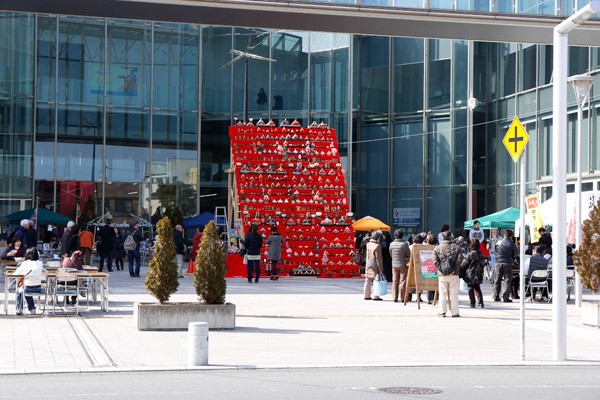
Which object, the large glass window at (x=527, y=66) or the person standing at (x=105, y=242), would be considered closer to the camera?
the person standing at (x=105, y=242)

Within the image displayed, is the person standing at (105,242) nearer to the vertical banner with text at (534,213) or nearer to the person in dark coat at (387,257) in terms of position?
the person in dark coat at (387,257)

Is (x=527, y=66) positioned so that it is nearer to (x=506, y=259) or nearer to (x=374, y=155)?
(x=374, y=155)

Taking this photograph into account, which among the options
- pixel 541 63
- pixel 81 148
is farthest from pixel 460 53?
pixel 81 148

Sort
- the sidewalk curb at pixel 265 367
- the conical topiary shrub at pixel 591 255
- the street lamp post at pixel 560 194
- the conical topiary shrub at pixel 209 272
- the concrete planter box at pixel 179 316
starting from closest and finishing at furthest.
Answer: the sidewalk curb at pixel 265 367 → the street lamp post at pixel 560 194 → the concrete planter box at pixel 179 316 → the conical topiary shrub at pixel 209 272 → the conical topiary shrub at pixel 591 255

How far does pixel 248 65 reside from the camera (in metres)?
47.9

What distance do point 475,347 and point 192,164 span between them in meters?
34.7

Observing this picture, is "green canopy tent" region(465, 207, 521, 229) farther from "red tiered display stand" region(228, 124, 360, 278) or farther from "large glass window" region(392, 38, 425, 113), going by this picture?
"large glass window" region(392, 38, 425, 113)

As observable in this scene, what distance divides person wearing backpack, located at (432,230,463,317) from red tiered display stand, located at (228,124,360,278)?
1277 centimetres

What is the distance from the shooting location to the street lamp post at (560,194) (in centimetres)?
1175

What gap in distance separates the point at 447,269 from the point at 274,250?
1118 centimetres

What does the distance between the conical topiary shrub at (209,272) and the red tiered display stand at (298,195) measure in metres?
15.1

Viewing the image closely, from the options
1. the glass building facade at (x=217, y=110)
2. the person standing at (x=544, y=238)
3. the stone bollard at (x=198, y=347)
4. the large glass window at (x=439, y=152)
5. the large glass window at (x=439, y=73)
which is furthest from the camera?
the large glass window at (x=439, y=73)

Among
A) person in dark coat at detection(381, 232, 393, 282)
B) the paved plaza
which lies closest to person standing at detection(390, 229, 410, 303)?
the paved plaza

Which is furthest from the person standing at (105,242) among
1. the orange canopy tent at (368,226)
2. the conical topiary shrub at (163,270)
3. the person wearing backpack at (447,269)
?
the conical topiary shrub at (163,270)
